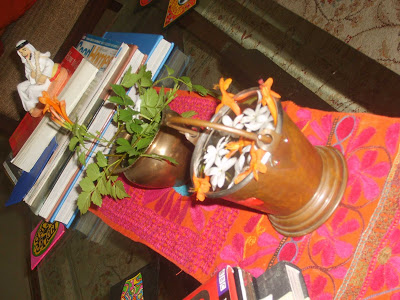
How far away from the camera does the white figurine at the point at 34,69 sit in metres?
1.04

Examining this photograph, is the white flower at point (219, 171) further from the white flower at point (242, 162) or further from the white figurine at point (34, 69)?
the white figurine at point (34, 69)

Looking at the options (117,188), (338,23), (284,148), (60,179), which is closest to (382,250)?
(284,148)

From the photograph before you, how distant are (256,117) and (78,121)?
2.31 feet

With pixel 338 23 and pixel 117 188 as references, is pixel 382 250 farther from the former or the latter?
pixel 338 23

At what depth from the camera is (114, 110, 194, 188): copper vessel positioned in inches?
29.6

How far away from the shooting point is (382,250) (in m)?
0.52

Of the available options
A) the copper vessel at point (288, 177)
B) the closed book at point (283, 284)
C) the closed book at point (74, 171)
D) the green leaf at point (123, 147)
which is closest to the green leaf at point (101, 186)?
the green leaf at point (123, 147)

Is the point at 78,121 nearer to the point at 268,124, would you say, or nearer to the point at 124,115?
the point at 124,115

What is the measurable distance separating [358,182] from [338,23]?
3.52 feet

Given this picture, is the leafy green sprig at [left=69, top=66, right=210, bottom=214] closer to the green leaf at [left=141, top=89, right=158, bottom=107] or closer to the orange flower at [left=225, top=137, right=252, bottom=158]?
the green leaf at [left=141, top=89, right=158, bottom=107]

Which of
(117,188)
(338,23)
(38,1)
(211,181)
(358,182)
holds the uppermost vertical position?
(338,23)

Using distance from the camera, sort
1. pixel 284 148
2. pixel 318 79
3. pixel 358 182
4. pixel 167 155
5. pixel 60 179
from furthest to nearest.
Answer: pixel 318 79
pixel 60 179
pixel 167 155
pixel 358 182
pixel 284 148

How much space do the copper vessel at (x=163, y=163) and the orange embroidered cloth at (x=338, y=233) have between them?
5.2 inches

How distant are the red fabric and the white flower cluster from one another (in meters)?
2.03
